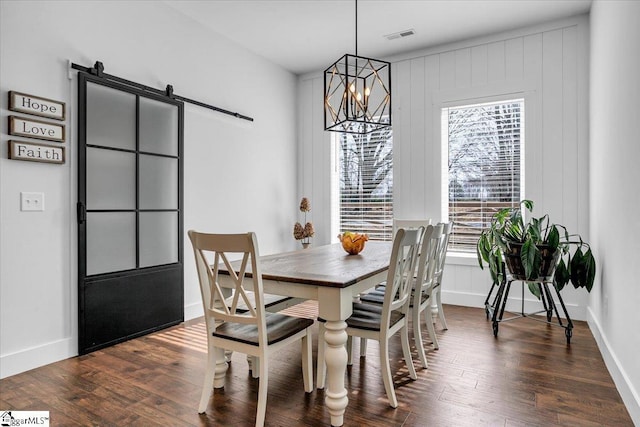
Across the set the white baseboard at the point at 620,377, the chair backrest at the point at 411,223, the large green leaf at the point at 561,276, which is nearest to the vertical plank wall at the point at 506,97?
the chair backrest at the point at 411,223

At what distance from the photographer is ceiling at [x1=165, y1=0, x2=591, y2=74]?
3.58 meters

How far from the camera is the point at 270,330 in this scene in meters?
2.07

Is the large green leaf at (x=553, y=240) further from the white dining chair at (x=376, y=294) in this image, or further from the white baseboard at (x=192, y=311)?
the white baseboard at (x=192, y=311)

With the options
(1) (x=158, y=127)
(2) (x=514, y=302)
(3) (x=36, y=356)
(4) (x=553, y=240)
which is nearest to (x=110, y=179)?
(1) (x=158, y=127)

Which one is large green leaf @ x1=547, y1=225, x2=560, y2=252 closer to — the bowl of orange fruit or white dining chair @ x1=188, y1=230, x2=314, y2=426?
the bowl of orange fruit

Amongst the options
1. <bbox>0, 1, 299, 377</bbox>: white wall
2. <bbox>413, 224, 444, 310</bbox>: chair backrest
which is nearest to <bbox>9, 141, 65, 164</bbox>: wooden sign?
<bbox>0, 1, 299, 377</bbox>: white wall

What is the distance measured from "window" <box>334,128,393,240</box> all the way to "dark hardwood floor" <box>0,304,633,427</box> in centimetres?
206

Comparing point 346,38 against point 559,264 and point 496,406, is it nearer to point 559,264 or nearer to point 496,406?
point 559,264

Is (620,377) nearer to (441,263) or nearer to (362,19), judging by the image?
(441,263)

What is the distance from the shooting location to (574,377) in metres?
2.47

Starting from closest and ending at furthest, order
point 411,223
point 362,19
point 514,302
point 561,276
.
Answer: point 561,276 → point 362,19 → point 514,302 → point 411,223

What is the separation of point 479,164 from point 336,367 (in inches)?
124

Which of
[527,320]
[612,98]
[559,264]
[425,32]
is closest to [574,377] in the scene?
[559,264]

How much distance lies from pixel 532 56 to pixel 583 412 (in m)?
3.33
